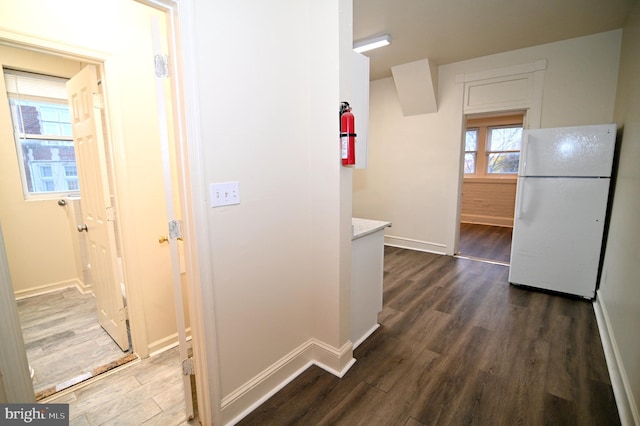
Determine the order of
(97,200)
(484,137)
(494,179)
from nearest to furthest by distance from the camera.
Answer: (97,200)
(494,179)
(484,137)

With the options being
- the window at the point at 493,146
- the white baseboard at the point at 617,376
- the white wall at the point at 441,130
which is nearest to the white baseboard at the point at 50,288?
the white wall at the point at 441,130

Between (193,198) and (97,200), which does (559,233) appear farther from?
(97,200)

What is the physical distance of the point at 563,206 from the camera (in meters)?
2.99

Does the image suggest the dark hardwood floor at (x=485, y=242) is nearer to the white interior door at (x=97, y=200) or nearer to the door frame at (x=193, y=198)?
the door frame at (x=193, y=198)

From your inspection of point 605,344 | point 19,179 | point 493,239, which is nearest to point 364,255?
point 605,344

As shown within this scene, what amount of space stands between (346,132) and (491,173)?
6491 mm

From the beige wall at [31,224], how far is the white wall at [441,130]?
13.7ft

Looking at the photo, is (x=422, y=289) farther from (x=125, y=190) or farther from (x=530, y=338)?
(x=125, y=190)

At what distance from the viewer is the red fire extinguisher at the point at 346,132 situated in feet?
5.53

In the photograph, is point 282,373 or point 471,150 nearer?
point 282,373

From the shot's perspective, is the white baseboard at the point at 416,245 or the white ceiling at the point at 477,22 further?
the white baseboard at the point at 416,245

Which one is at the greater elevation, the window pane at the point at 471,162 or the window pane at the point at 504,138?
the window pane at the point at 504,138

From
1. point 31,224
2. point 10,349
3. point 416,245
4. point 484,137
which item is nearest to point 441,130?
point 416,245

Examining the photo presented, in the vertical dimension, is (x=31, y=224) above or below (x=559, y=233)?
above
